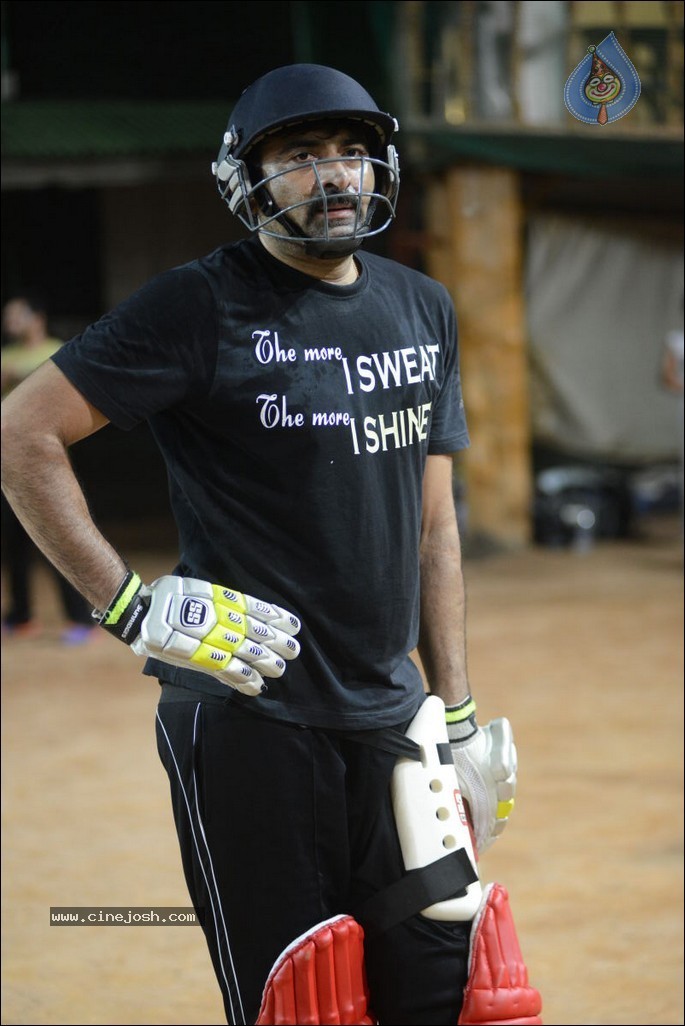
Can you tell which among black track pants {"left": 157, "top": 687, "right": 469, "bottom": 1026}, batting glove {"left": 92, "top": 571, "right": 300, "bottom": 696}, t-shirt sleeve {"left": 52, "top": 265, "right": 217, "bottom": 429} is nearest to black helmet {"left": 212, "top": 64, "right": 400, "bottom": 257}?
t-shirt sleeve {"left": 52, "top": 265, "right": 217, "bottom": 429}

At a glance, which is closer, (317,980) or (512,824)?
(317,980)

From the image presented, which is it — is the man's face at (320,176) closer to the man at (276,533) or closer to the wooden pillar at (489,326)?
the man at (276,533)

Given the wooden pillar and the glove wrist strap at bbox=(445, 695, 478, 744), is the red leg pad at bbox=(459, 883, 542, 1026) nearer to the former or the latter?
the glove wrist strap at bbox=(445, 695, 478, 744)

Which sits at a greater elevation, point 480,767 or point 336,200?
point 336,200

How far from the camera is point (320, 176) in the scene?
8.43 ft

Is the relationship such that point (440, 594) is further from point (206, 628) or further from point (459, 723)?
point (206, 628)

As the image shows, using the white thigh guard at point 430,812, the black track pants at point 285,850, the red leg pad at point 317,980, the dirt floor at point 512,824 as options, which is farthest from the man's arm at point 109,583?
the dirt floor at point 512,824

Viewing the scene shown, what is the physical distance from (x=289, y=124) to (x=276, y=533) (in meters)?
0.71

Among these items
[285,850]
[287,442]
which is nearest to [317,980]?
[285,850]

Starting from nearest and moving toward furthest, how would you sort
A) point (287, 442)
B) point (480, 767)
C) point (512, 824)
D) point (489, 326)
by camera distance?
point (287, 442) → point (480, 767) → point (512, 824) → point (489, 326)

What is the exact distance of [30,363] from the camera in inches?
350

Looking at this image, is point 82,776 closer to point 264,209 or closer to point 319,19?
point 264,209

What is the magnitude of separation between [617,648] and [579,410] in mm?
5036

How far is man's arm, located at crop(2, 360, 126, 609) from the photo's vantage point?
244cm
